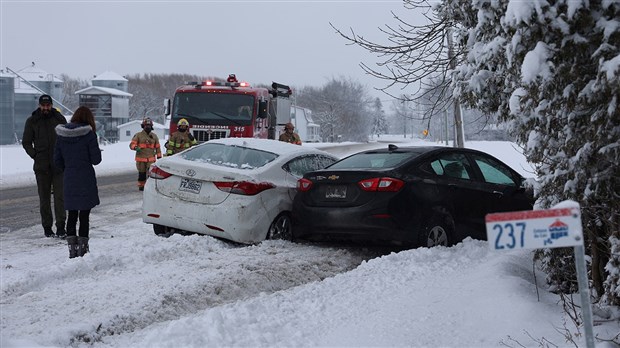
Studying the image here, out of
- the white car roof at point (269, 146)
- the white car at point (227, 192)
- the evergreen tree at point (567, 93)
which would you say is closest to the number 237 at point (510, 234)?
the evergreen tree at point (567, 93)

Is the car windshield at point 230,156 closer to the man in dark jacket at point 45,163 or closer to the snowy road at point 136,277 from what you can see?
the snowy road at point 136,277

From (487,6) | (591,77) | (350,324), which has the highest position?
(487,6)

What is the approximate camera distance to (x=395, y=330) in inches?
196

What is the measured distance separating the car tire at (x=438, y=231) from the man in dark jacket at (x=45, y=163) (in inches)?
203

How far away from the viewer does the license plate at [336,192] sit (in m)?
8.06

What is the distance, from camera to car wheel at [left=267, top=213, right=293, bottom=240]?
859cm

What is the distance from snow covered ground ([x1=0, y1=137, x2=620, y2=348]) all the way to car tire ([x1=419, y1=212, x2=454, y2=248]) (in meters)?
0.40

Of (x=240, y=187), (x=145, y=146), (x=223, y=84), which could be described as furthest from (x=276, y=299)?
(x=223, y=84)

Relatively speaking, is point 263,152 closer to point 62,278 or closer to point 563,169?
point 62,278

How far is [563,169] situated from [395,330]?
1734 millimetres

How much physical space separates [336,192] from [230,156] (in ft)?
5.67

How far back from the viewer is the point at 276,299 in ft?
19.1

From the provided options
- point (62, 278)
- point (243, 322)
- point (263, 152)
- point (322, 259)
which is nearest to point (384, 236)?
point (322, 259)

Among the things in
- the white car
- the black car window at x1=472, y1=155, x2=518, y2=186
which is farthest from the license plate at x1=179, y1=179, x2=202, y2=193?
the black car window at x1=472, y1=155, x2=518, y2=186
